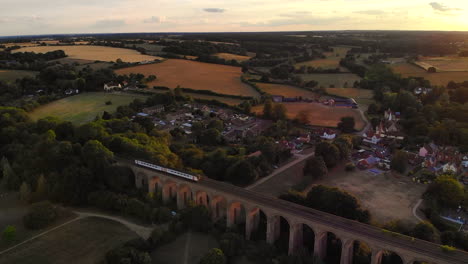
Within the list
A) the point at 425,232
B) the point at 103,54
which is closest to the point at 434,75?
the point at 425,232

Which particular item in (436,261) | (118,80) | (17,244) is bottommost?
(17,244)

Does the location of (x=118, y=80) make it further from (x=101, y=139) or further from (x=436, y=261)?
(x=436, y=261)

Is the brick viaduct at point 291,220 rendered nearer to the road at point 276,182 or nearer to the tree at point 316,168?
the road at point 276,182

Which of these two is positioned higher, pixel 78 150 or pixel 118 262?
pixel 78 150

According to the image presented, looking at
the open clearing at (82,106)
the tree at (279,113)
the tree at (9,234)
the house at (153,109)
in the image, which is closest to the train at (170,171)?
the tree at (9,234)

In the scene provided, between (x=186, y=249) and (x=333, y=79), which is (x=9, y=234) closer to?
(x=186, y=249)

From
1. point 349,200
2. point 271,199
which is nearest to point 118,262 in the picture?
point 271,199
